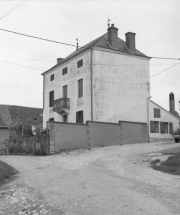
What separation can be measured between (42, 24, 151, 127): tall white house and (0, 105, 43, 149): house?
30.8 feet

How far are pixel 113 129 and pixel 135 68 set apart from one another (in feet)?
27.1

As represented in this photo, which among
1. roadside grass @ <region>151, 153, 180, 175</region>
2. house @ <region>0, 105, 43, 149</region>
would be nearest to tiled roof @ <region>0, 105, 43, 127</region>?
house @ <region>0, 105, 43, 149</region>

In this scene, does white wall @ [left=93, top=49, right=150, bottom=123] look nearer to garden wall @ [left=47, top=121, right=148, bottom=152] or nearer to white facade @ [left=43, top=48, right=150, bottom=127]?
white facade @ [left=43, top=48, right=150, bottom=127]

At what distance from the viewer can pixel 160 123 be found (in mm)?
35094

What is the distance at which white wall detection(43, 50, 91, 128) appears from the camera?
31641 millimetres

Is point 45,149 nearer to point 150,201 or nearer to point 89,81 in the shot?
point 89,81

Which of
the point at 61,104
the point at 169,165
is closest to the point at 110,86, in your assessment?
the point at 61,104

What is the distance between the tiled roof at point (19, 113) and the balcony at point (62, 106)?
1013 centimetres

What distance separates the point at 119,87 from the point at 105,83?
1.71 meters

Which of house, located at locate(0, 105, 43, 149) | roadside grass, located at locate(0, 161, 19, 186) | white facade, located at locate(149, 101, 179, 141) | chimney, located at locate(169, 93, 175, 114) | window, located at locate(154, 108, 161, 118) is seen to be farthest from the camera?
house, located at locate(0, 105, 43, 149)

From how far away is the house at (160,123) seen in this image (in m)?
34.1

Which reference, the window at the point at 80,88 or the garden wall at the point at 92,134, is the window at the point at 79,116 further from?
the garden wall at the point at 92,134

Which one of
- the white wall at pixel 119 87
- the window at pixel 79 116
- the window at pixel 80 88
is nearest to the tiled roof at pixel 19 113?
the window at pixel 79 116

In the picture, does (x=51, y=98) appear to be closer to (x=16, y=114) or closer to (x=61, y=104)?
(x=61, y=104)
